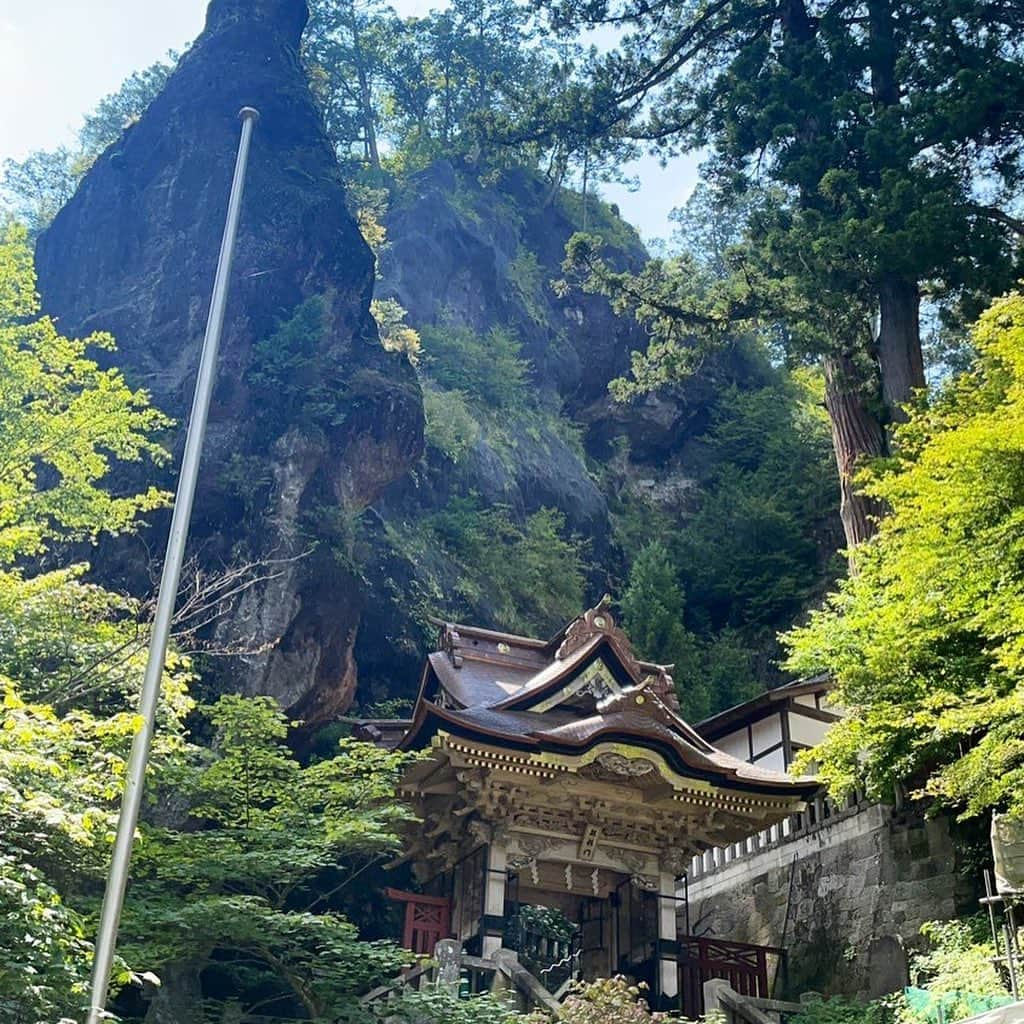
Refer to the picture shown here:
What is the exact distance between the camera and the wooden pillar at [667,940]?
45.9 feet

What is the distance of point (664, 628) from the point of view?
2597 cm

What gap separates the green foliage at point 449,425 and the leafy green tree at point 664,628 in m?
5.47

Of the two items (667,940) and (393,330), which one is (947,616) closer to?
(667,940)

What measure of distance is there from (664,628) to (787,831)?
8982 mm

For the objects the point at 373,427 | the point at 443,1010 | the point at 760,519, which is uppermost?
the point at 760,519

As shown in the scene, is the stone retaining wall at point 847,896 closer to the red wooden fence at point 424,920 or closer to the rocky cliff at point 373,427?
the red wooden fence at point 424,920

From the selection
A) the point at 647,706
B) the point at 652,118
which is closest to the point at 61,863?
the point at 647,706

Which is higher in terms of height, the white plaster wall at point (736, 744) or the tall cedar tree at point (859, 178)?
the tall cedar tree at point (859, 178)

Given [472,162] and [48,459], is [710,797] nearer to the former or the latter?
[48,459]

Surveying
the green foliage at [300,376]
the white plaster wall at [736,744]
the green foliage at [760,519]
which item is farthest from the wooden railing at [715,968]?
the green foliage at [760,519]

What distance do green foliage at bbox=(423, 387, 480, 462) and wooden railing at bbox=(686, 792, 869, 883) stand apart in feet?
42.3

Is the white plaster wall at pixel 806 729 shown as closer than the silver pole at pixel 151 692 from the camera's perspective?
No

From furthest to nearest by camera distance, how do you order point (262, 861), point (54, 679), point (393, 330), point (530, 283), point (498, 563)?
point (530, 283) → point (393, 330) → point (498, 563) → point (54, 679) → point (262, 861)

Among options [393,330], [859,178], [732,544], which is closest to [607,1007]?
[859,178]
